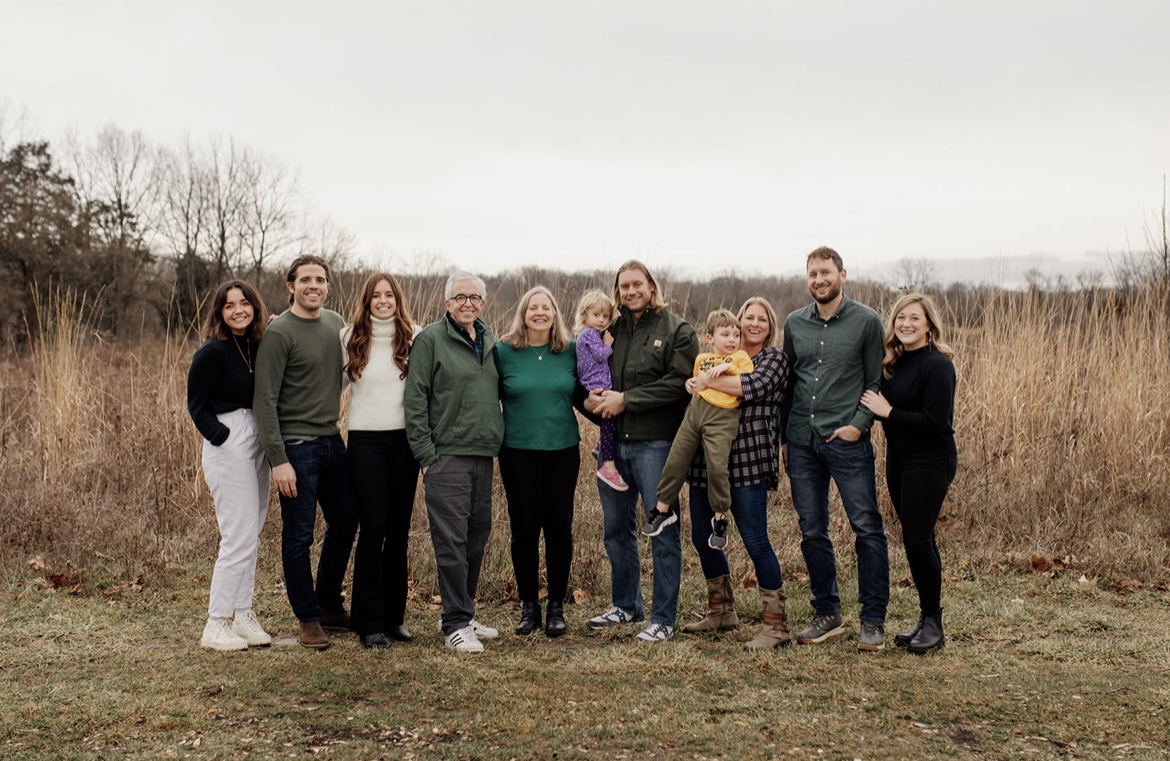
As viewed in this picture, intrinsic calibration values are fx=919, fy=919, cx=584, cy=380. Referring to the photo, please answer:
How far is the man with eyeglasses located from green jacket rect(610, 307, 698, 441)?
0.69m

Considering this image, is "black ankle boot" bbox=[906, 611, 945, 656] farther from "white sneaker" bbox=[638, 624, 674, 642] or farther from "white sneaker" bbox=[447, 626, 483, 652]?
"white sneaker" bbox=[447, 626, 483, 652]

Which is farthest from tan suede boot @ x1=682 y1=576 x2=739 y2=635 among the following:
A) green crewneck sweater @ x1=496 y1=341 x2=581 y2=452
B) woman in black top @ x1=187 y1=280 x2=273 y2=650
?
woman in black top @ x1=187 y1=280 x2=273 y2=650

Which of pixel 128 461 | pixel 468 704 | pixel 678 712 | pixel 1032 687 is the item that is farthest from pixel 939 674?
pixel 128 461

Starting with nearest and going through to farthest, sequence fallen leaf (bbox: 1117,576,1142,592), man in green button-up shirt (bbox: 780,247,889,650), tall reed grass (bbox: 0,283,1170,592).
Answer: man in green button-up shirt (bbox: 780,247,889,650) < fallen leaf (bbox: 1117,576,1142,592) < tall reed grass (bbox: 0,283,1170,592)

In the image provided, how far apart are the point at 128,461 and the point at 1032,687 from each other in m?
7.31

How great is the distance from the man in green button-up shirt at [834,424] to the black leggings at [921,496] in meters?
0.14

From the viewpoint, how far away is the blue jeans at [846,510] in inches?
187

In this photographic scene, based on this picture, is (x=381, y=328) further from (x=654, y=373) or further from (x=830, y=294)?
(x=830, y=294)

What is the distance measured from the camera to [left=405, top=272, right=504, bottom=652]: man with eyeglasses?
480cm

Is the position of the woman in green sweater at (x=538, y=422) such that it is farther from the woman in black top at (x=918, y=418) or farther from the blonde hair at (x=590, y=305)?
the woman in black top at (x=918, y=418)

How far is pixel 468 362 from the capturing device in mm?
4883

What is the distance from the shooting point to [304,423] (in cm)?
476

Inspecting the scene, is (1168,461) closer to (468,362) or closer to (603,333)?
(603,333)

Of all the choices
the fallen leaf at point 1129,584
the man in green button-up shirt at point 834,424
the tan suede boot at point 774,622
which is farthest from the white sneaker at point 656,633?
the fallen leaf at point 1129,584
